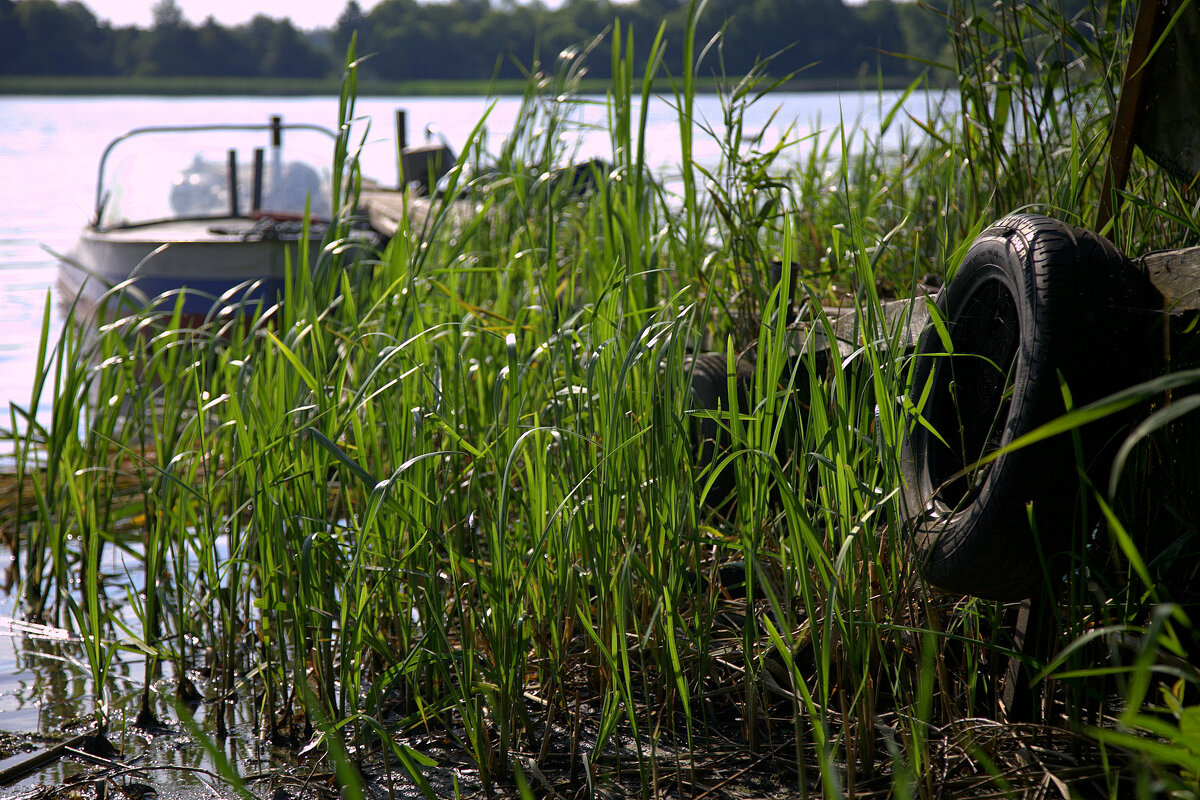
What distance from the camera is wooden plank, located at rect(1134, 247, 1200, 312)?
1336 mm

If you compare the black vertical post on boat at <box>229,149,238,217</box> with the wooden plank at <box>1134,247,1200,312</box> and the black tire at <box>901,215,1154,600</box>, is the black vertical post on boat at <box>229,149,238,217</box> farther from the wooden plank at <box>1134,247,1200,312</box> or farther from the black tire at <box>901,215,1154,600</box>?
the wooden plank at <box>1134,247,1200,312</box>

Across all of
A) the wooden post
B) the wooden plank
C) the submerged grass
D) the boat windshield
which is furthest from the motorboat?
the wooden plank

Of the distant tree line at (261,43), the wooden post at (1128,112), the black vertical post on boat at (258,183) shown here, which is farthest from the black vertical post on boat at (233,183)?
the distant tree line at (261,43)

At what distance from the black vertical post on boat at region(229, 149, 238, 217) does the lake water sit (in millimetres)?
1193

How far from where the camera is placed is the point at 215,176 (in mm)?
7953

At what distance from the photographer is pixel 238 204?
7.95m

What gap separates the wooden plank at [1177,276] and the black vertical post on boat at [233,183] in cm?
765

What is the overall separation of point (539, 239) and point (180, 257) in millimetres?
3530

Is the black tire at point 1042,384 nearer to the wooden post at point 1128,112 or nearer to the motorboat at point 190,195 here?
→ the wooden post at point 1128,112

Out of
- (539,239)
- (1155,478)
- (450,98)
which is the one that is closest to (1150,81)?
(1155,478)

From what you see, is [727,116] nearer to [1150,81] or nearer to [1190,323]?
[1150,81]

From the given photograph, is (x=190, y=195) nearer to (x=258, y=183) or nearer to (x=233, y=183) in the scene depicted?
(x=233, y=183)

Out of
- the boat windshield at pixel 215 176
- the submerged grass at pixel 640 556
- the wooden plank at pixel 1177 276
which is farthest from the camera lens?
the boat windshield at pixel 215 176

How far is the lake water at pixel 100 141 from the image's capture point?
3877 mm
